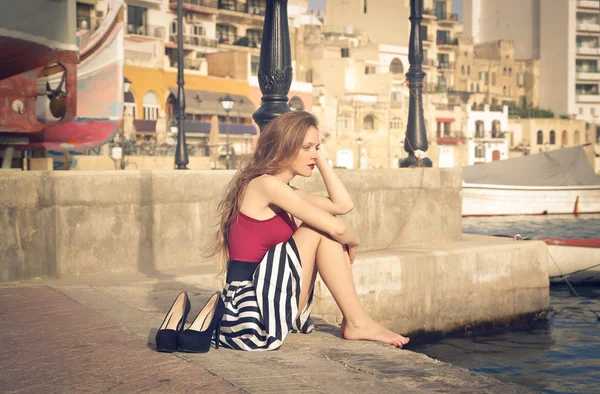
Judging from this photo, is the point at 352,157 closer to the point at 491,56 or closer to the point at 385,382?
the point at 491,56

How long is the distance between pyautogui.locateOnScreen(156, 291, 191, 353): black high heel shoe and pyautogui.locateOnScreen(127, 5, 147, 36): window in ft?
170

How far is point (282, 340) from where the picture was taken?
4742mm

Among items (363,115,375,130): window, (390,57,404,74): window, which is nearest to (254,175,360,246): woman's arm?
(363,115,375,130): window

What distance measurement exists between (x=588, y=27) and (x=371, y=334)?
96.3 m

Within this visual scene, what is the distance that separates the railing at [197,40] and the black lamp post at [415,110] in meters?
47.1

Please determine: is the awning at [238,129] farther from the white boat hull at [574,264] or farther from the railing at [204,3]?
the white boat hull at [574,264]

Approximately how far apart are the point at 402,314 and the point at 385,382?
5864 millimetres

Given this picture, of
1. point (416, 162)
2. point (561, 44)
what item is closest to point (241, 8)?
point (561, 44)

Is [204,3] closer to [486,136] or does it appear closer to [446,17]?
[486,136]

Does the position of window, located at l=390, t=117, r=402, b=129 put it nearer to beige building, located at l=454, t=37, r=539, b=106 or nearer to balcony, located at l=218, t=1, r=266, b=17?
balcony, located at l=218, t=1, r=266, b=17

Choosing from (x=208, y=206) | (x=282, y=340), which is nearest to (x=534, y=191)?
(x=208, y=206)

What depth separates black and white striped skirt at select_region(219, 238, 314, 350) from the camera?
472 cm

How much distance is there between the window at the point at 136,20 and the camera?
5469cm

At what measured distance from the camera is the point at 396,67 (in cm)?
8219
